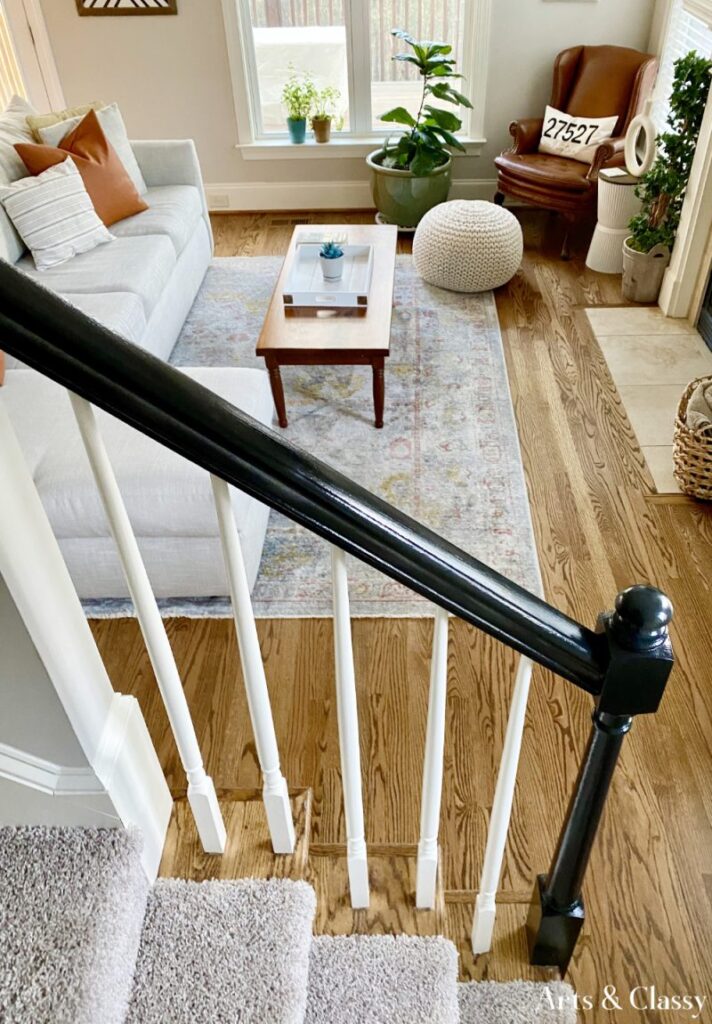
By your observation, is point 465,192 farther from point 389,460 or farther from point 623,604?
point 623,604

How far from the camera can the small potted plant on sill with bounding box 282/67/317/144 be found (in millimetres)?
5086

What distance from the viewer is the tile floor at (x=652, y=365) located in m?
3.31

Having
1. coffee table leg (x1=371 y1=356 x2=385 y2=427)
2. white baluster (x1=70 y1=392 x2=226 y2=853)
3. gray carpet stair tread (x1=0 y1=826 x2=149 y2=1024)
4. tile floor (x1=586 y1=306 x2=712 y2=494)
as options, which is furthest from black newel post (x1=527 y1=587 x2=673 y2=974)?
coffee table leg (x1=371 y1=356 x2=385 y2=427)

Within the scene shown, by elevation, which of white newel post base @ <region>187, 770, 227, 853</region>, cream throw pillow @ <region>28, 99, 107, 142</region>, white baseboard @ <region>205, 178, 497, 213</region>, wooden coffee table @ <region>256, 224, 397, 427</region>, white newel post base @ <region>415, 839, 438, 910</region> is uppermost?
cream throw pillow @ <region>28, 99, 107, 142</region>

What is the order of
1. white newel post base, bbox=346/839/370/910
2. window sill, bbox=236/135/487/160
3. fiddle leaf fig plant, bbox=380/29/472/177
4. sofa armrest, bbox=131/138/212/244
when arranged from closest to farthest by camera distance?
white newel post base, bbox=346/839/370/910 < sofa armrest, bbox=131/138/212/244 < fiddle leaf fig plant, bbox=380/29/472/177 < window sill, bbox=236/135/487/160

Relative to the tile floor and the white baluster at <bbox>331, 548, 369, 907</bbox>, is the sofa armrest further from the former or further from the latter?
the white baluster at <bbox>331, 548, 369, 907</bbox>

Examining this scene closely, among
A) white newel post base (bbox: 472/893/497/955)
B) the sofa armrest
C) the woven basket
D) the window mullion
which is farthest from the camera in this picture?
the window mullion

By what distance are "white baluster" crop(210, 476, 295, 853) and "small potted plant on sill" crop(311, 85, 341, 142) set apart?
4.73m

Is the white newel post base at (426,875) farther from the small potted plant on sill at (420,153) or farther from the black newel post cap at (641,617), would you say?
the small potted plant on sill at (420,153)

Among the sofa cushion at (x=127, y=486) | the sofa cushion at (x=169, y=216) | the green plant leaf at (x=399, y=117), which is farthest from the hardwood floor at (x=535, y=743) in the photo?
the green plant leaf at (x=399, y=117)

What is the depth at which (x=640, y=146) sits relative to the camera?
424cm

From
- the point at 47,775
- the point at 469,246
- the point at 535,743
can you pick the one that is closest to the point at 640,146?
the point at 469,246

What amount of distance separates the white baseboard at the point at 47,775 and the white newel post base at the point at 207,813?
0.14m

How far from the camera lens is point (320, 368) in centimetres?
382
